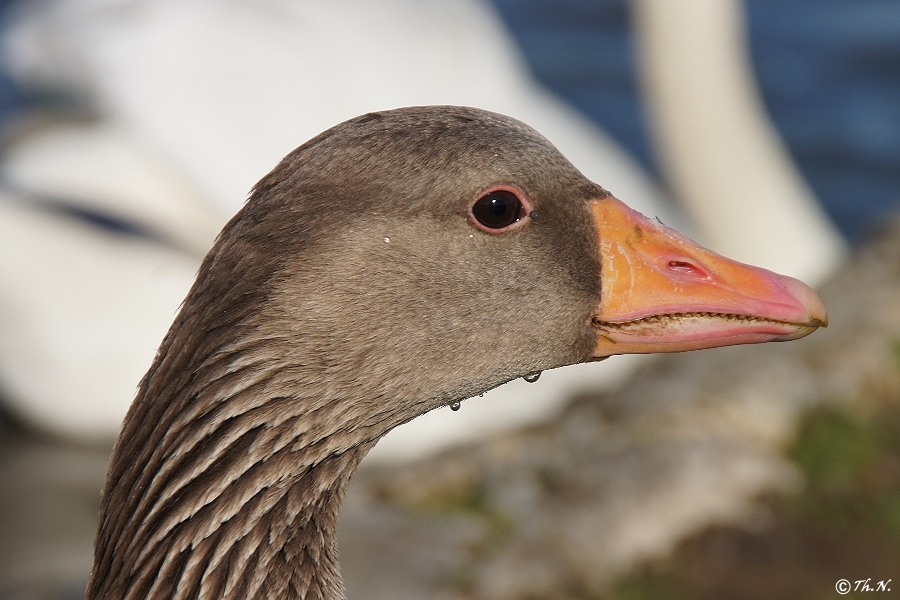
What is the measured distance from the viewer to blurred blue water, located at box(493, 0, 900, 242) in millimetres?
13297

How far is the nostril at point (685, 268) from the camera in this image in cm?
334

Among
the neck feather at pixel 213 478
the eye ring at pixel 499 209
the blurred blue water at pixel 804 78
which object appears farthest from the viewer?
the blurred blue water at pixel 804 78

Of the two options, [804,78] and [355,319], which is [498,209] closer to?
[355,319]

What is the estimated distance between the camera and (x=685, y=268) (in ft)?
11.0

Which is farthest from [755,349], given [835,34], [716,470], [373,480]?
[835,34]

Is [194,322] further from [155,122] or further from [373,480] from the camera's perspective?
[155,122]

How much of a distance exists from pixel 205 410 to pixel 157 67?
574 centimetres

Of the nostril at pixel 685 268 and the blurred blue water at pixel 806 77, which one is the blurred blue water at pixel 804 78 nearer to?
the blurred blue water at pixel 806 77

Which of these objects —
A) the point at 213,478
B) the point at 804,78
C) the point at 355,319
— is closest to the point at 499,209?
the point at 355,319

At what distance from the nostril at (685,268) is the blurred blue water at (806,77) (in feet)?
32.1

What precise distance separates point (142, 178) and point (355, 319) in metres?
5.49

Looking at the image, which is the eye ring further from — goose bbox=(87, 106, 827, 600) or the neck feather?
the neck feather
